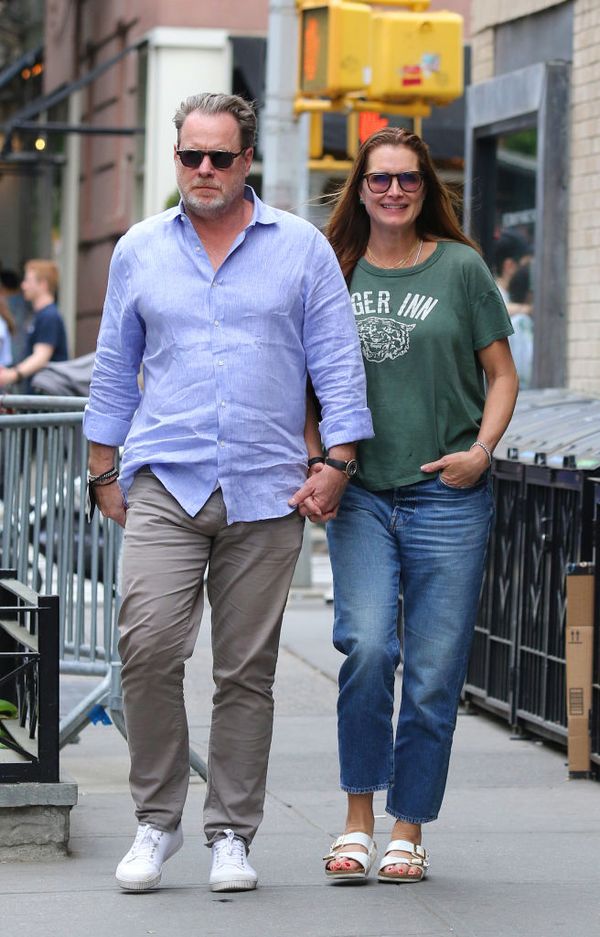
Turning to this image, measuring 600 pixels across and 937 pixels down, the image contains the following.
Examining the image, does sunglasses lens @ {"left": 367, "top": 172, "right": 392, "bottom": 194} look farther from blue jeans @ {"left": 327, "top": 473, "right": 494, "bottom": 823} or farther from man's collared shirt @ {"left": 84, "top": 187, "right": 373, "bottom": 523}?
blue jeans @ {"left": 327, "top": 473, "right": 494, "bottom": 823}

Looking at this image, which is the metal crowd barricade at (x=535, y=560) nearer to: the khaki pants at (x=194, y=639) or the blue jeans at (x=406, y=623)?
the blue jeans at (x=406, y=623)

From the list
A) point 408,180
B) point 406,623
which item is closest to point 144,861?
point 406,623

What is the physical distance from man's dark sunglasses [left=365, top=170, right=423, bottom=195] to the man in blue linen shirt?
8.7 inches

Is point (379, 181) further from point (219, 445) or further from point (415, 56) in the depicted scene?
point (415, 56)

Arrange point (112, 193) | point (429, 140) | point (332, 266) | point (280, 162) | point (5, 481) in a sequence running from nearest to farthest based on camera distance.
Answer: point (332, 266) < point (5, 481) < point (280, 162) < point (429, 140) < point (112, 193)

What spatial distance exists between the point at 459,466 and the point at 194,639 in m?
0.79

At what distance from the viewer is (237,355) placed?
15.8 feet

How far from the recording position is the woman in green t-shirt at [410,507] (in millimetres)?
4977

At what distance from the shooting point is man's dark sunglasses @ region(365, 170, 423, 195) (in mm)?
5023

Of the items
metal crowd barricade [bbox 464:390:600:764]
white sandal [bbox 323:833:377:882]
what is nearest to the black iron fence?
white sandal [bbox 323:833:377:882]

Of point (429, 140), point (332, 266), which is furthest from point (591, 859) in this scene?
point (429, 140)

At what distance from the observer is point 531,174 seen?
11094 mm

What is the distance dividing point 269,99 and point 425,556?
7805 mm

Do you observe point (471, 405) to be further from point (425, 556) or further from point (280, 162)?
point (280, 162)
